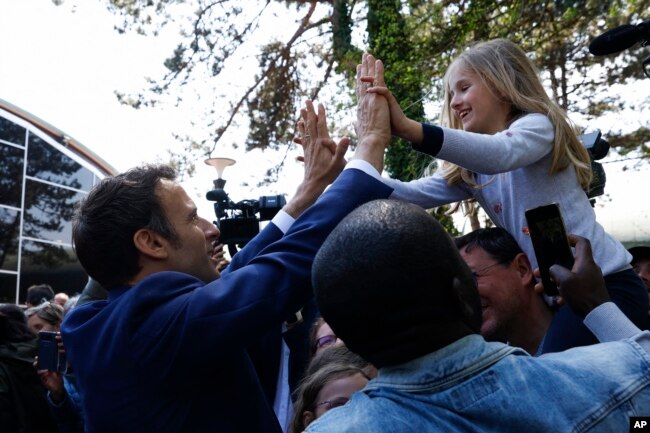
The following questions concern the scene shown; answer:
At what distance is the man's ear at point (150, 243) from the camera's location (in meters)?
2.00

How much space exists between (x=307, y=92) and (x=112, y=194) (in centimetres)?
1286

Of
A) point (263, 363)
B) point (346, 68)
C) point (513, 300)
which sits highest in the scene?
point (346, 68)

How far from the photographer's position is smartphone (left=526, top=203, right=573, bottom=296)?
1.93m

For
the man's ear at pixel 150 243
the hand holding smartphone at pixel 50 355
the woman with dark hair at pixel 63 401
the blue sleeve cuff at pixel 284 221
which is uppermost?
the blue sleeve cuff at pixel 284 221

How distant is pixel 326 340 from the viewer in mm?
3182

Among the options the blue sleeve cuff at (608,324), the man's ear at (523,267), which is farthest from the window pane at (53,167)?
the blue sleeve cuff at (608,324)

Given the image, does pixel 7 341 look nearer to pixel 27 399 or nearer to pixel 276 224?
pixel 27 399

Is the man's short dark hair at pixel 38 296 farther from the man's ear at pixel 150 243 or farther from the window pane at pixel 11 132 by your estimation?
the window pane at pixel 11 132

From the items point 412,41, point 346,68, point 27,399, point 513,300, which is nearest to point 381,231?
point 513,300

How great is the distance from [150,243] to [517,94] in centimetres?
147

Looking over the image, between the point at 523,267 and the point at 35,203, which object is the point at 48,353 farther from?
the point at 35,203

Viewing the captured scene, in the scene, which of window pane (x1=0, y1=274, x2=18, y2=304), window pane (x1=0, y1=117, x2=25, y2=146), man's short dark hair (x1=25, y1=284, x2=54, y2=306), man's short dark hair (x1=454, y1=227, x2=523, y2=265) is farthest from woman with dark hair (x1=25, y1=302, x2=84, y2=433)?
window pane (x1=0, y1=117, x2=25, y2=146)

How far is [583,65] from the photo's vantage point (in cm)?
1264

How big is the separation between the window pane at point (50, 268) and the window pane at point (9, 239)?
276 millimetres
